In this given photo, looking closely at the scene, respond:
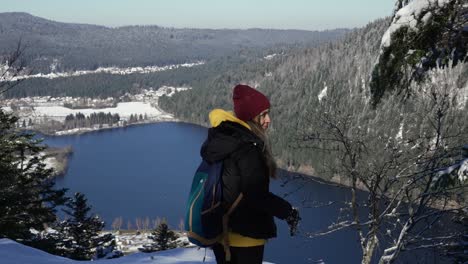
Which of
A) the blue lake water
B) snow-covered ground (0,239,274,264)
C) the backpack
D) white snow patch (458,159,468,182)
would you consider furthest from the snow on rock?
the blue lake water

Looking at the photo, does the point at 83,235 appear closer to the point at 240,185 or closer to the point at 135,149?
the point at 240,185

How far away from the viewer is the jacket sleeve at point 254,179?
254cm

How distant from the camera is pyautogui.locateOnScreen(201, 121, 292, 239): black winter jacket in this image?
8.36 ft

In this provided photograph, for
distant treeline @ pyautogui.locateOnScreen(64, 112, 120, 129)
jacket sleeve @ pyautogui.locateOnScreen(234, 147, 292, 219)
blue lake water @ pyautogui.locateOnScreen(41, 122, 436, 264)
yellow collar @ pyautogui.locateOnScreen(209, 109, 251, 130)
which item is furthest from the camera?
distant treeline @ pyautogui.locateOnScreen(64, 112, 120, 129)

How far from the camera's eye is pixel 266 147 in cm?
263

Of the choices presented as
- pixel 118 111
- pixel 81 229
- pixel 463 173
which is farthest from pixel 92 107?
pixel 463 173

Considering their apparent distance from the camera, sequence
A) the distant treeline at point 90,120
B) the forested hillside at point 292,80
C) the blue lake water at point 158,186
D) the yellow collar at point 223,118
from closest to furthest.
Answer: the yellow collar at point 223,118
the blue lake water at point 158,186
the forested hillside at point 292,80
the distant treeline at point 90,120

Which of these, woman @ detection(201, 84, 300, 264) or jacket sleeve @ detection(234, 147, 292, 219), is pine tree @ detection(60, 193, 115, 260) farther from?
jacket sleeve @ detection(234, 147, 292, 219)

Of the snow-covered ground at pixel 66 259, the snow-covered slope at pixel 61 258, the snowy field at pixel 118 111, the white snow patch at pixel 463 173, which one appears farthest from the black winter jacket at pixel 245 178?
the snowy field at pixel 118 111

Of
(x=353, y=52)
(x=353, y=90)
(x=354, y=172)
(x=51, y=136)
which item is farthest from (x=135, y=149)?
(x=354, y=172)

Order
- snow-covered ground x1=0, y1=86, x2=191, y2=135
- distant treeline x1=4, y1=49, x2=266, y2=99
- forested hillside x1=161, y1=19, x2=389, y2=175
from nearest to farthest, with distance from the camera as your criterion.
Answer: forested hillside x1=161, y1=19, x2=389, y2=175 < snow-covered ground x1=0, y1=86, x2=191, y2=135 < distant treeline x1=4, y1=49, x2=266, y2=99

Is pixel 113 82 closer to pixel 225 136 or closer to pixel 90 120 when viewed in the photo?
pixel 90 120

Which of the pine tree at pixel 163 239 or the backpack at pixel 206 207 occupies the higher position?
the backpack at pixel 206 207

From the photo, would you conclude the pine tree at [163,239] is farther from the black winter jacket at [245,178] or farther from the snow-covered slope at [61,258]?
the black winter jacket at [245,178]
